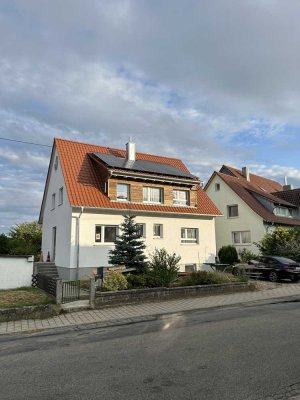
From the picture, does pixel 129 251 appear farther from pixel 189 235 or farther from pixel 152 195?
pixel 189 235

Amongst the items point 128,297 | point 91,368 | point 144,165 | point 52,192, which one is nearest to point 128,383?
point 91,368

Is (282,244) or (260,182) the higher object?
(260,182)

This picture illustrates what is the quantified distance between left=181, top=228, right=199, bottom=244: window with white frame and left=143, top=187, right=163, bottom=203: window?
2661mm

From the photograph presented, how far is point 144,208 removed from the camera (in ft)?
74.3

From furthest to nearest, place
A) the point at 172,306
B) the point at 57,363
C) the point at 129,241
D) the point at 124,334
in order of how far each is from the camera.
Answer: the point at 129,241
the point at 172,306
the point at 124,334
the point at 57,363

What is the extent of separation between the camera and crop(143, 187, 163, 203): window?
23750 millimetres

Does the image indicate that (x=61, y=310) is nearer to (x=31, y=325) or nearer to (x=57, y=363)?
(x=31, y=325)

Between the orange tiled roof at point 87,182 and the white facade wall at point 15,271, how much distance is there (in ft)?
14.3

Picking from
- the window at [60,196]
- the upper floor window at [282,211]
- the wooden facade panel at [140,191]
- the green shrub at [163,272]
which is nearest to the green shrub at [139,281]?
the green shrub at [163,272]

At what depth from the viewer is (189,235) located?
980 inches

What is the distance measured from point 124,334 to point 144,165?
55.0 ft

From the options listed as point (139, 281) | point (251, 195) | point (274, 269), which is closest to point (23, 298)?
point (139, 281)

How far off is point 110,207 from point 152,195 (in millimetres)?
3837

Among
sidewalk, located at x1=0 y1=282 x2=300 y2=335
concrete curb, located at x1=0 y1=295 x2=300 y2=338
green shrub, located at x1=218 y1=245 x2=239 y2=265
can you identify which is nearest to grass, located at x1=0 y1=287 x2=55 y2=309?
sidewalk, located at x1=0 y1=282 x2=300 y2=335
